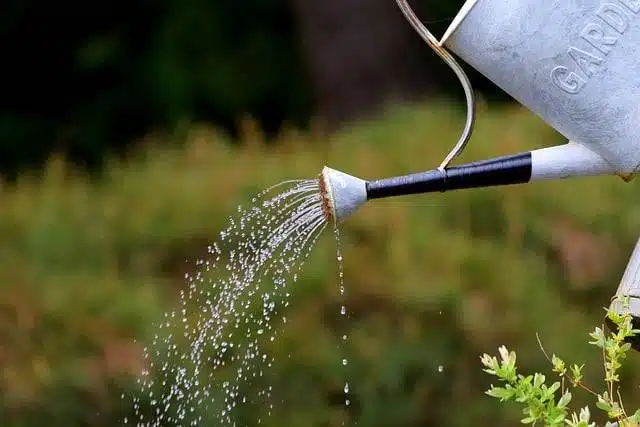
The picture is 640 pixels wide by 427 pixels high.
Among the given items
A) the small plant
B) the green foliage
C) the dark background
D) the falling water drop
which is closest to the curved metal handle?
the small plant

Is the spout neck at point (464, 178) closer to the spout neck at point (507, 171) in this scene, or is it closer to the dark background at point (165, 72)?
the spout neck at point (507, 171)

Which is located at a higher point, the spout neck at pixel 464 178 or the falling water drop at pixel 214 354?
the spout neck at pixel 464 178

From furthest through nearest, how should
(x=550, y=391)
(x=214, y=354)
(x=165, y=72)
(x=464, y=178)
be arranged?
(x=165, y=72) < (x=214, y=354) < (x=464, y=178) < (x=550, y=391)

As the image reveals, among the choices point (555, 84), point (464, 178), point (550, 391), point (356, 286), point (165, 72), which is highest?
point (165, 72)

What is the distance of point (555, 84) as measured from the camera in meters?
1.68

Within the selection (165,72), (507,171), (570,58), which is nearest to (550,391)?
(507,171)

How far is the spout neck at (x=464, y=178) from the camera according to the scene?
174 cm

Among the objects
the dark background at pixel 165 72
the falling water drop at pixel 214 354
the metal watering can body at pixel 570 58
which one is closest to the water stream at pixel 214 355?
the falling water drop at pixel 214 354

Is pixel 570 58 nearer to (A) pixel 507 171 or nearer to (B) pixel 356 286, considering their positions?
(A) pixel 507 171

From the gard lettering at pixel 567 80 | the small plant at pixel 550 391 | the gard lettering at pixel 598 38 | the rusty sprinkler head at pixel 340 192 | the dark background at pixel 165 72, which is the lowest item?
the small plant at pixel 550 391

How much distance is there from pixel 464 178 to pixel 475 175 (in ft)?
0.06

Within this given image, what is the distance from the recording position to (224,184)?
187 inches

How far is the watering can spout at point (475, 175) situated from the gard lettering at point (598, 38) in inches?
6.4

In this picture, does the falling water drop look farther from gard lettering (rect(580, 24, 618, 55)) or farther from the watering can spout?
gard lettering (rect(580, 24, 618, 55))
